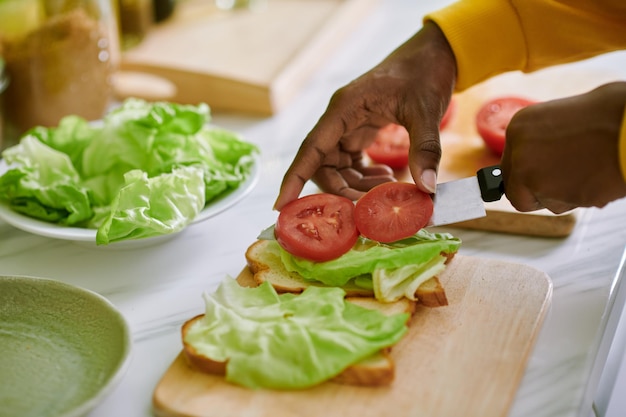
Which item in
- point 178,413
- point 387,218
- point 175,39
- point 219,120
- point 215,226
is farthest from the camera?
point 175,39

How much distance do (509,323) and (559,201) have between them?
0.21 meters

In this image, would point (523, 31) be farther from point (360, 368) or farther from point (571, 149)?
point (360, 368)

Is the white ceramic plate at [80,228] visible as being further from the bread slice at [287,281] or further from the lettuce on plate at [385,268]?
the lettuce on plate at [385,268]

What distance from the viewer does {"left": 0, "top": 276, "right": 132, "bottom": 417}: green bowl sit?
113cm

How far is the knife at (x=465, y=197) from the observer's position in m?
1.36

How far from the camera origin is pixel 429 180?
140 cm

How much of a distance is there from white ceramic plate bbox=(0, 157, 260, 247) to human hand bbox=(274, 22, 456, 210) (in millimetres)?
128

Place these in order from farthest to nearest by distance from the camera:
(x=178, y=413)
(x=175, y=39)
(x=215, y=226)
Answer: (x=175, y=39) < (x=215, y=226) < (x=178, y=413)

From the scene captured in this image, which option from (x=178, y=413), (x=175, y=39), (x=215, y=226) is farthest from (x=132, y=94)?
(x=178, y=413)

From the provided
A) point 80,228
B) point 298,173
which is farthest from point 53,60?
point 298,173

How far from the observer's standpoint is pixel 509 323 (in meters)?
1.28

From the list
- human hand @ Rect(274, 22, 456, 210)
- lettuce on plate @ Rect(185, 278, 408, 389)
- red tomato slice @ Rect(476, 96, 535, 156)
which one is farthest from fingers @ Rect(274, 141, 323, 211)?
red tomato slice @ Rect(476, 96, 535, 156)

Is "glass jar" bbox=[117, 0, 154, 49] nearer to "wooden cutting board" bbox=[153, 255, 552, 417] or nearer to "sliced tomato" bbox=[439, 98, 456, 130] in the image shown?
"sliced tomato" bbox=[439, 98, 456, 130]

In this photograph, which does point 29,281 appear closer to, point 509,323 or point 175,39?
point 509,323
